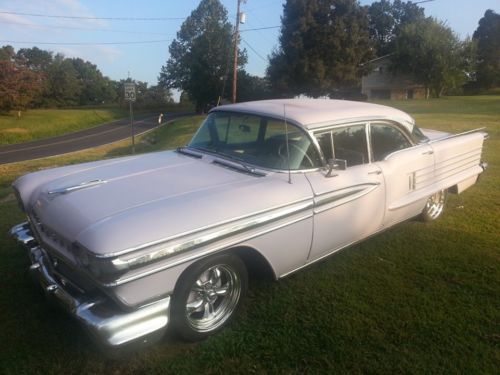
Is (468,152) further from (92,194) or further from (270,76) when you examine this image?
(270,76)

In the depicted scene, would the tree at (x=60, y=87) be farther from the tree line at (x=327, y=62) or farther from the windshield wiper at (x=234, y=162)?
the windshield wiper at (x=234, y=162)

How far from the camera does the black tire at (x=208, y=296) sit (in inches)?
104

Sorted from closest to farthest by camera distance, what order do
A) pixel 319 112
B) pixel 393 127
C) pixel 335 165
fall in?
1. pixel 335 165
2. pixel 319 112
3. pixel 393 127

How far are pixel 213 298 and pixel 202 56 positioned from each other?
170 feet

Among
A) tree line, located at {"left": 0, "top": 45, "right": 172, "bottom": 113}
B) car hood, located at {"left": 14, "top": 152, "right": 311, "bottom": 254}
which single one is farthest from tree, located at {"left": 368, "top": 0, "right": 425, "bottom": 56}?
car hood, located at {"left": 14, "top": 152, "right": 311, "bottom": 254}

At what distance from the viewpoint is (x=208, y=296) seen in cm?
290

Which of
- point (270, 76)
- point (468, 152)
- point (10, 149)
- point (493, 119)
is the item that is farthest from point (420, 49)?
point (468, 152)

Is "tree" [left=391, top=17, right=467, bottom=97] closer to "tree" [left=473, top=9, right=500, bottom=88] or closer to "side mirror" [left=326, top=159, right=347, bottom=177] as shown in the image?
"tree" [left=473, top=9, right=500, bottom=88]

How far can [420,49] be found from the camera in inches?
1577

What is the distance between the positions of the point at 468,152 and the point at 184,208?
13.6 feet

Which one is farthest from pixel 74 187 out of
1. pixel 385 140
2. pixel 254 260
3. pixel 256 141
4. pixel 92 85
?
pixel 92 85

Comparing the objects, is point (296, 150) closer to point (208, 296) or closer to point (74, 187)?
point (208, 296)

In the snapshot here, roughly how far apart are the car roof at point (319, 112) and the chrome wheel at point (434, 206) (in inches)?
40.4

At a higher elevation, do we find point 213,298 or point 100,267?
point 100,267
